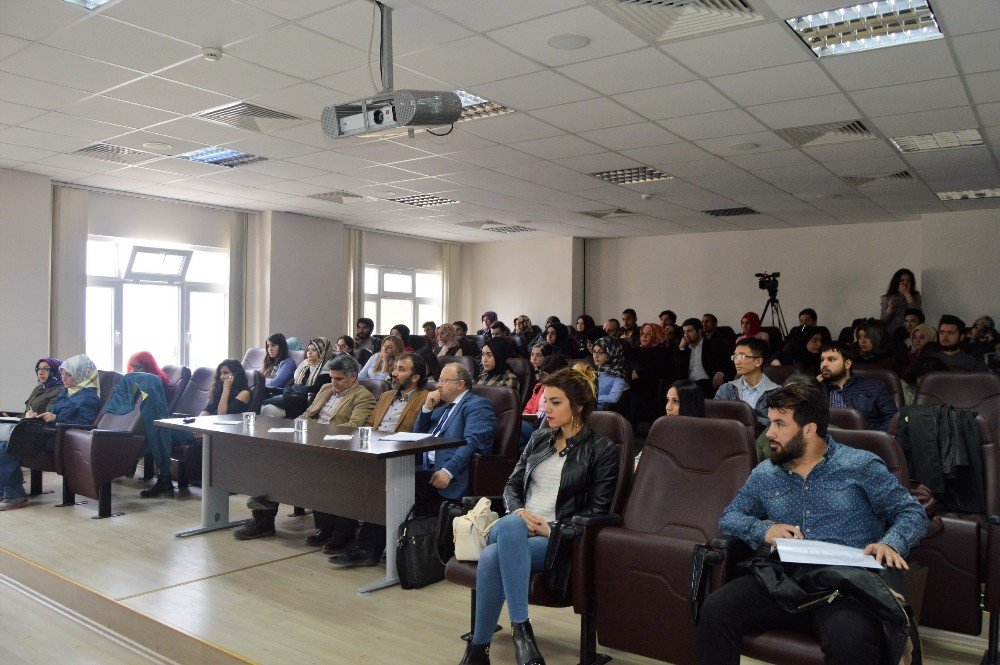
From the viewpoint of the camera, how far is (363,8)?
153 inches

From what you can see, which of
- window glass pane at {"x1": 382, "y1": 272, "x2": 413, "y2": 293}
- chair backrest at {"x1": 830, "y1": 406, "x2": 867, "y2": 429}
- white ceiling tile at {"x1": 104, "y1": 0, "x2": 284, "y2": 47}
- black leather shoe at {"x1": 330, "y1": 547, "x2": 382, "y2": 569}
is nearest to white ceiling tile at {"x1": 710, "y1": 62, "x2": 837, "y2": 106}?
chair backrest at {"x1": 830, "y1": 406, "x2": 867, "y2": 429}

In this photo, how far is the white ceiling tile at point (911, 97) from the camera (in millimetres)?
4953

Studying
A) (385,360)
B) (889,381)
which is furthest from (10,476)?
(889,381)

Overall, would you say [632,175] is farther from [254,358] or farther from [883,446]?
[883,446]

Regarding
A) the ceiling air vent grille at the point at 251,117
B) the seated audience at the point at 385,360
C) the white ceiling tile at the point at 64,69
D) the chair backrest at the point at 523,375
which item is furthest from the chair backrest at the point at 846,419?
the white ceiling tile at the point at 64,69

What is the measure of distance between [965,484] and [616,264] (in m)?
9.81

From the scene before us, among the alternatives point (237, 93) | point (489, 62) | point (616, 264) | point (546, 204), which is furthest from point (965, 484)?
point (616, 264)

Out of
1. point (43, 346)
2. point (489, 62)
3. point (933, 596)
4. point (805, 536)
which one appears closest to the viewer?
point (805, 536)

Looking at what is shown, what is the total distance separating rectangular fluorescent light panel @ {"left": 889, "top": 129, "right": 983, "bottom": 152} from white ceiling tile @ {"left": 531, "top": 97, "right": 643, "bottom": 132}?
2323mm

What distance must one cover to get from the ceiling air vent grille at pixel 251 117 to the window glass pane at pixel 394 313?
6.61 metres

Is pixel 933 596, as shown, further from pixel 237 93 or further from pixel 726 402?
pixel 237 93

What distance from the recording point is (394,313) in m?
13.2

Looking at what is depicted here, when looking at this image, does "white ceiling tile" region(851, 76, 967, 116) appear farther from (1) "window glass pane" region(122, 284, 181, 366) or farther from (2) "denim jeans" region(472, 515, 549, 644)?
(1) "window glass pane" region(122, 284, 181, 366)

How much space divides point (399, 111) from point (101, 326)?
22.8 ft
